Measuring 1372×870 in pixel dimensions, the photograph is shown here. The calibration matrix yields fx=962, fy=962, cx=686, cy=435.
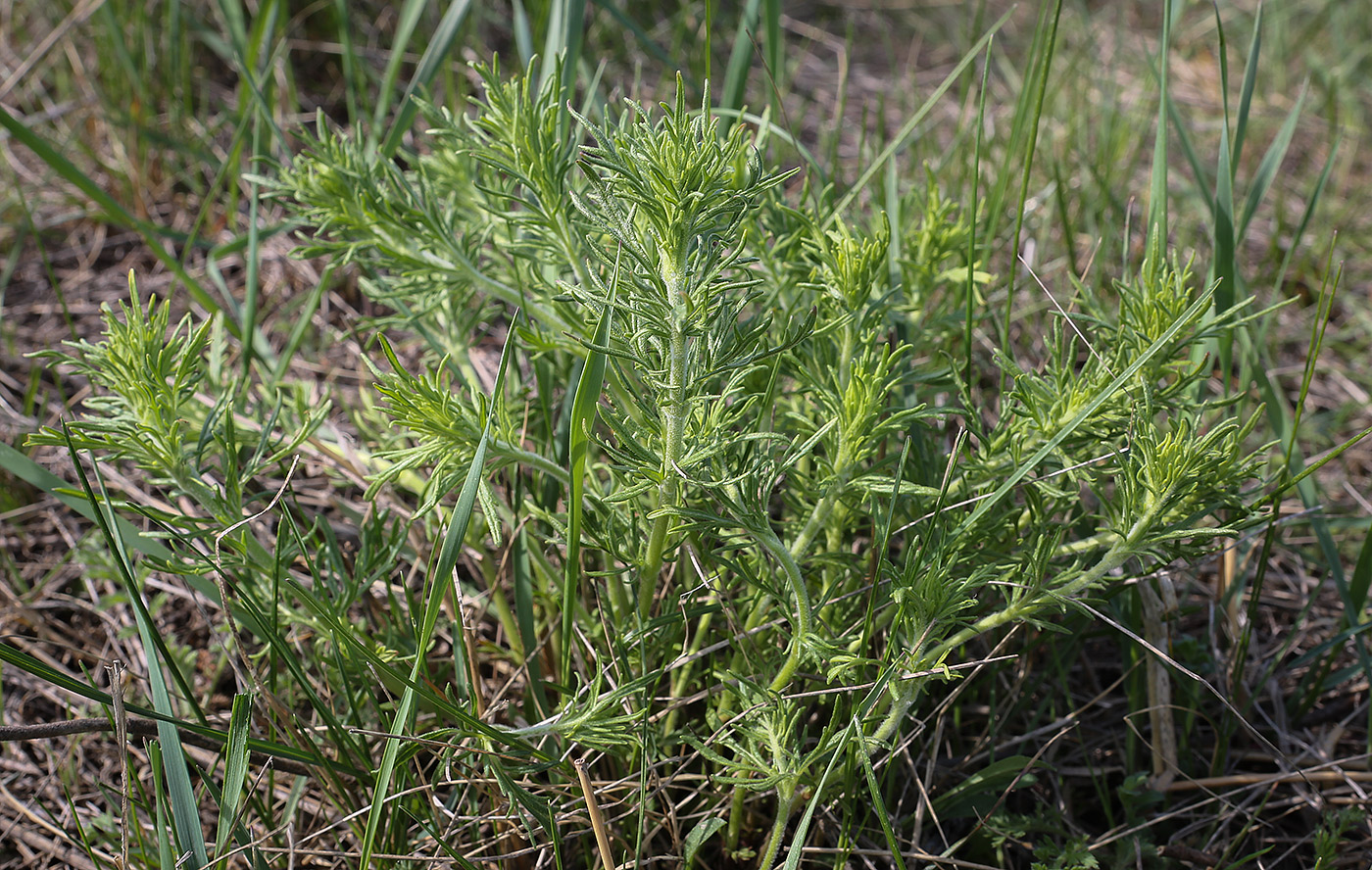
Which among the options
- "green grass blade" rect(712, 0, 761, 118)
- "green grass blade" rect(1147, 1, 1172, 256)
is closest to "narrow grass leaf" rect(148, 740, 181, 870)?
"green grass blade" rect(712, 0, 761, 118)

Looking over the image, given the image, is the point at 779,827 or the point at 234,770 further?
the point at 779,827

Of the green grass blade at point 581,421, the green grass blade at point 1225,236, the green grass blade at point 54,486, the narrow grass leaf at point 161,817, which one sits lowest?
the narrow grass leaf at point 161,817

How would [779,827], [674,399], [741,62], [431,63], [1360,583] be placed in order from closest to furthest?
[674,399] < [779,827] < [1360,583] < [741,62] < [431,63]

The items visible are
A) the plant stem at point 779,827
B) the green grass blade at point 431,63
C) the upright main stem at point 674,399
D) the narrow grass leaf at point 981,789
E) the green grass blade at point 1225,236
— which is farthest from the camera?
the green grass blade at point 431,63

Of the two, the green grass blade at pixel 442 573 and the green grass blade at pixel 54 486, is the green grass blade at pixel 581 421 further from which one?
the green grass blade at pixel 54 486

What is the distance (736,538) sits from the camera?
129 centimetres

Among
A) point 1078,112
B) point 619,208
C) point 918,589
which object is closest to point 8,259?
point 619,208

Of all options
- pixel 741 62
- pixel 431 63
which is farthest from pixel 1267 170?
pixel 431 63

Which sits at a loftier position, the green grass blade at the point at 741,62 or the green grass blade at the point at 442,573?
the green grass blade at the point at 741,62

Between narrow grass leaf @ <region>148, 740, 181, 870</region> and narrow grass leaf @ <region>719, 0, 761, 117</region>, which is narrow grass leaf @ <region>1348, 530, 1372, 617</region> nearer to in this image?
narrow grass leaf @ <region>719, 0, 761, 117</region>

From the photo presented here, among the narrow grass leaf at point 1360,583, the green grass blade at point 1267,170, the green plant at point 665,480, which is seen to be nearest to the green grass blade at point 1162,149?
the green plant at point 665,480

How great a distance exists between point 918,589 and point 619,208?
616mm

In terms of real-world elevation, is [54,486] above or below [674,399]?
below

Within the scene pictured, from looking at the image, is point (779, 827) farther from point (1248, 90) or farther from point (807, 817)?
point (1248, 90)
